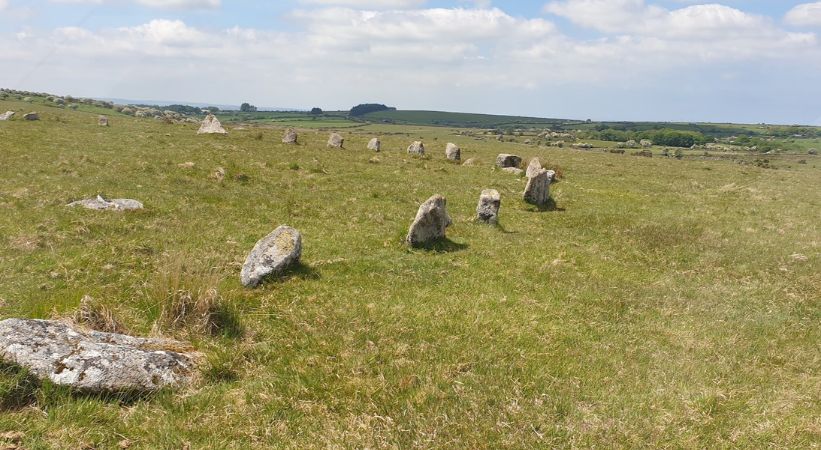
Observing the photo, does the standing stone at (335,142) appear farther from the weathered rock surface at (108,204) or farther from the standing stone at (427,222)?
the standing stone at (427,222)

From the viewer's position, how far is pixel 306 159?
121 feet

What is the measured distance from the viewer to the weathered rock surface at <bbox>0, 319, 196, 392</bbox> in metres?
7.04

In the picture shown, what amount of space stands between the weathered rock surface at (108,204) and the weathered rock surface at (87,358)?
12.6 metres

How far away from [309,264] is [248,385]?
6461 millimetres

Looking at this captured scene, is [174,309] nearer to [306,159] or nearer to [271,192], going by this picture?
[271,192]

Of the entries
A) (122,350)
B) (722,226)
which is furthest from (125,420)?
(722,226)

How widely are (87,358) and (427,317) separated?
6.57 m

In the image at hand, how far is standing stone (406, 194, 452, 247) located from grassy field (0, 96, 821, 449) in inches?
25.2

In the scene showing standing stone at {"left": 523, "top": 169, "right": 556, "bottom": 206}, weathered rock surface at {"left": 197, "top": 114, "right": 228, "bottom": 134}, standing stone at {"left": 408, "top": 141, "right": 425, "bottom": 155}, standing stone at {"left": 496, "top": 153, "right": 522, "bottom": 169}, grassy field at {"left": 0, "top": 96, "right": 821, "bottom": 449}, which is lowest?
grassy field at {"left": 0, "top": 96, "right": 821, "bottom": 449}

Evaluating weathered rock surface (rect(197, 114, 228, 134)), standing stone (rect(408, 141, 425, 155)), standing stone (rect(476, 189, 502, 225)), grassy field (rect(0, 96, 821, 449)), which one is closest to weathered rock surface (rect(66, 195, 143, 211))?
grassy field (rect(0, 96, 821, 449))

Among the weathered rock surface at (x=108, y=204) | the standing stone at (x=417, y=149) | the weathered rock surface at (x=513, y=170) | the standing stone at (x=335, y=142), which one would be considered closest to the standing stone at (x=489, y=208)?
the weathered rock surface at (x=108, y=204)

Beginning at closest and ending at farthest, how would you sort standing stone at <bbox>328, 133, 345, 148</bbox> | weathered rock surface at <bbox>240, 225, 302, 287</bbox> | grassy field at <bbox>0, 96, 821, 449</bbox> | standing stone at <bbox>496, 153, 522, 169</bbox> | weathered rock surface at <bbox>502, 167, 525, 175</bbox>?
grassy field at <bbox>0, 96, 821, 449</bbox> → weathered rock surface at <bbox>240, 225, 302, 287</bbox> → weathered rock surface at <bbox>502, 167, 525, 175</bbox> → standing stone at <bbox>496, 153, 522, 169</bbox> → standing stone at <bbox>328, 133, 345, 148</bbox>

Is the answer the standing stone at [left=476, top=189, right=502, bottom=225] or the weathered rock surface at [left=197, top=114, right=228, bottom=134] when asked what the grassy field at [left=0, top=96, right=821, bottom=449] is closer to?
the standing stone at [left=476, top=189, right=502, bottom=225]

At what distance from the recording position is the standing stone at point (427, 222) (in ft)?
54.8
